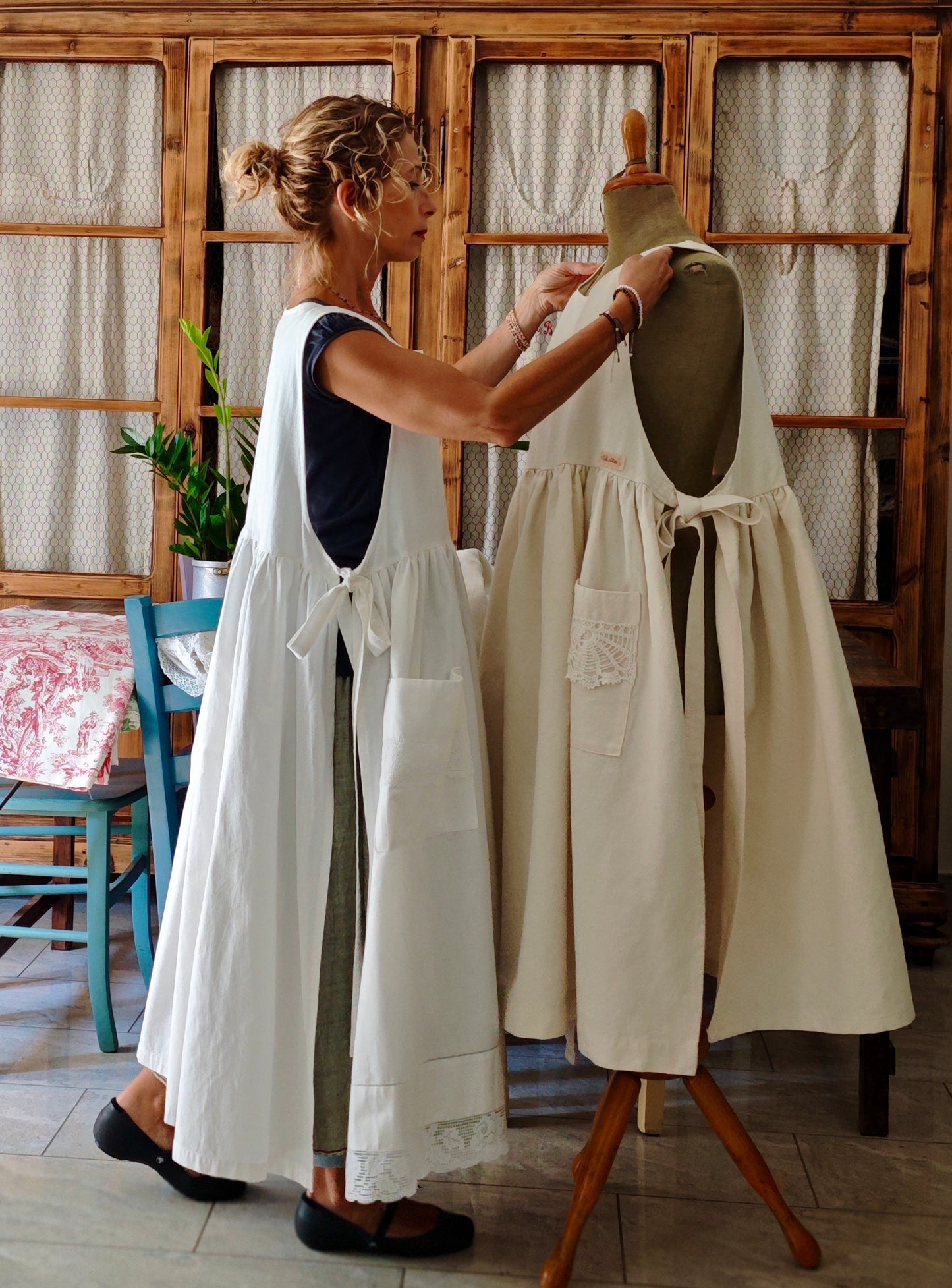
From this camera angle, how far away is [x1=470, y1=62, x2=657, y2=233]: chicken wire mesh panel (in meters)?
2.87

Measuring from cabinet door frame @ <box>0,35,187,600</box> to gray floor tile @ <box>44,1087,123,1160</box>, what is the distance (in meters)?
1.32

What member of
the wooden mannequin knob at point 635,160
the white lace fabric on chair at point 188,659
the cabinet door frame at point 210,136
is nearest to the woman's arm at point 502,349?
the wooden mannequin knob at point 635,160

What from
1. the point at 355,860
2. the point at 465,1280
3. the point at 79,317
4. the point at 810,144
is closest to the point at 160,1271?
the point at 465,1280

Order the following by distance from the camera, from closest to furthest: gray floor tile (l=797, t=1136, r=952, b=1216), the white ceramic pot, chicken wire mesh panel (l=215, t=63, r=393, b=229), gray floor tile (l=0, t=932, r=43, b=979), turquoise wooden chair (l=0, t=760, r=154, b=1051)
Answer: gray floor tile (l=797, t=1136, r=952, b=1216) → turquoise wooden chair (l=0, t=760, r=154, b=1051) → the white ceramic pot → gray floor tile (l=0, t=932, r=43, b=979) → chicken wire mesh panel (l=215, t=63, r=393, b=229)

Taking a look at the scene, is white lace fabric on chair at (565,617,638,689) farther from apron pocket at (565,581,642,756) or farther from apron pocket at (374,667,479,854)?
apron pocket at (374,667,479,854)

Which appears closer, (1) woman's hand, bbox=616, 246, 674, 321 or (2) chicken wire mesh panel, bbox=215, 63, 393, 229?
(1) woman's hand, bbox=616, 246, 674, 321

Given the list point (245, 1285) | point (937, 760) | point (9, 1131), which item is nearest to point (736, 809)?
point (245, 1285)

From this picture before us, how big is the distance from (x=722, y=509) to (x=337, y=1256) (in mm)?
1179

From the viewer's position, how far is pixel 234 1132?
1.51 metres

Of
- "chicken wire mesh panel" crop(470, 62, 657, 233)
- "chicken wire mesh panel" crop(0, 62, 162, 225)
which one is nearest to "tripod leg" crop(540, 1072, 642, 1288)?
"chicken wire mesh panel" crop(470, 62, 657, 233)

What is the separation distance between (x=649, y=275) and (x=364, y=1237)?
4.51ft

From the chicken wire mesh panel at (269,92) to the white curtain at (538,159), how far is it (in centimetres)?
28

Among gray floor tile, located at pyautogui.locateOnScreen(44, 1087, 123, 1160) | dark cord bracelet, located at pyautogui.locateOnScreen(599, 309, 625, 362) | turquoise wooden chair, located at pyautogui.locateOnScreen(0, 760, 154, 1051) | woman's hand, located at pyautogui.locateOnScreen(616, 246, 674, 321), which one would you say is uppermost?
woman's hand, located at pyautogui.locateOnScreen(616, 246, 674, 321)

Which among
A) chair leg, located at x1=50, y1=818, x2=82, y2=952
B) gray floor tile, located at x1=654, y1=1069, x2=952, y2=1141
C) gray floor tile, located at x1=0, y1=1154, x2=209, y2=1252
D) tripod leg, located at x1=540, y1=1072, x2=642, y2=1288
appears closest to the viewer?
tripod leg, located at x1=540, y1=1072, x2=642, y2=1288
